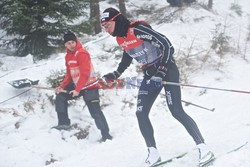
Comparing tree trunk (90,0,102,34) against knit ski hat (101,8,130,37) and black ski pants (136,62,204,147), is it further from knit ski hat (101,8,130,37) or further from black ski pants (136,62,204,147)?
black ski pants (136,62,204,147)

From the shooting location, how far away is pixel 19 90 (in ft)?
22.6

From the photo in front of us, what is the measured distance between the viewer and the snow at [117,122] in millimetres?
5156

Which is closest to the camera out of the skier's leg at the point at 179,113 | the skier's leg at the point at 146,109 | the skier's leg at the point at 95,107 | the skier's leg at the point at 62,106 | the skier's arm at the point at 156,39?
the skier's arm at the point at 156,39

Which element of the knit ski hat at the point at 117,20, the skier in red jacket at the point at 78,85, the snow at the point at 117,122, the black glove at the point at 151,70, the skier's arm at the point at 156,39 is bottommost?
the snow at the point at 117,122

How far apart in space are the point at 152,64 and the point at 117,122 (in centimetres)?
292

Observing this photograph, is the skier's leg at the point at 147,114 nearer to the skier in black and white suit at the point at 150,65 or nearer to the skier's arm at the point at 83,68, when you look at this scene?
the skier in black and white suit at the point at 150,65

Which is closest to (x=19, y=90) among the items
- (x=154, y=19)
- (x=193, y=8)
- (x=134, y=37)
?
(x=134, y=37)

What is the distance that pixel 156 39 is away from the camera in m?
4.14

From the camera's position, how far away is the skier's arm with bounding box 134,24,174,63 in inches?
163

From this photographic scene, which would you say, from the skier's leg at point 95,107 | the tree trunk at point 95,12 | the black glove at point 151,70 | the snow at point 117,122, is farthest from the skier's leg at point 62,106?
the tree trunk at point 95,12

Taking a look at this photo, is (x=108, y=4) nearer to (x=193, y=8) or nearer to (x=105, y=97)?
(x=193, y=8)

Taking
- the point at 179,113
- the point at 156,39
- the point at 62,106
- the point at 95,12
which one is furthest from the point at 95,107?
the point at 95,12

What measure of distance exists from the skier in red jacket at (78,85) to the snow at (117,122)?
34 centimetres

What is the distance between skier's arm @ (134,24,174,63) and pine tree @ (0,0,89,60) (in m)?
5.16
